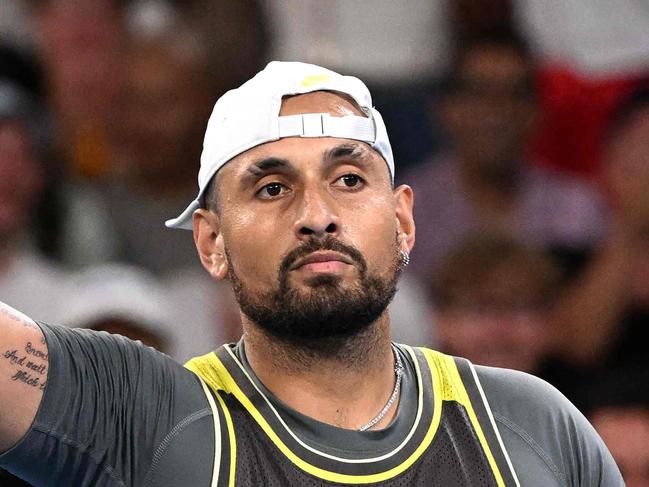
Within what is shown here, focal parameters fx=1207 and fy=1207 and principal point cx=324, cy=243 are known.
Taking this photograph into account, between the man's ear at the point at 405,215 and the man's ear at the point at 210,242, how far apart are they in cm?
42

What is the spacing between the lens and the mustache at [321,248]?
2.54 m

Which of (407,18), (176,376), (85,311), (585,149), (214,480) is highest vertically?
(407,18)

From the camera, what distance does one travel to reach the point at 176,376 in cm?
250

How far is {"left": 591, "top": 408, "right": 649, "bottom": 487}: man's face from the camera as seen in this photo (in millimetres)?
4344

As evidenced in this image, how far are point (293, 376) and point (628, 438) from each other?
218 cm

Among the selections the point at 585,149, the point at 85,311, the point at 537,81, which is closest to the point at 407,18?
the point at 537,81

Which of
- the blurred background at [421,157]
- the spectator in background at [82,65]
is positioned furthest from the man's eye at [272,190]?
the spectator in background at [82,65]

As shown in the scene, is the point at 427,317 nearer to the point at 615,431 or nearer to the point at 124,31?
the point at 615,431

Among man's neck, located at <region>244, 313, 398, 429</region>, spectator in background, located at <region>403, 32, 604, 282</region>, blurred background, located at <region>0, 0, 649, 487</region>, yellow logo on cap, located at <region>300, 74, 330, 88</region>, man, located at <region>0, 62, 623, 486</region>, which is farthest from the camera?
spectator in background, located at <region>403, 32, 604, 282</region>

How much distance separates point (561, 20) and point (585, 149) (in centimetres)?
60

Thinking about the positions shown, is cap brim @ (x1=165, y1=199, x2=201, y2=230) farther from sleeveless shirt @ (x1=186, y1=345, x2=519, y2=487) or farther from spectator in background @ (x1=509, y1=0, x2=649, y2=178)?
spectator in background @ (x1=509, y1=0, x2=649, y2=178)

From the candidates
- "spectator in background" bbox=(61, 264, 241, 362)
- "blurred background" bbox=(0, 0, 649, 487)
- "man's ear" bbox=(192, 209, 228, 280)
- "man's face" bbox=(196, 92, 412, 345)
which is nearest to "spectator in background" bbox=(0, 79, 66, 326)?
"blurred background" bbox=(0, 0, 649, 487)

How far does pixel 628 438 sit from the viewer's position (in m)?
4.43

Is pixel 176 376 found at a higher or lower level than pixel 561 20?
lower
